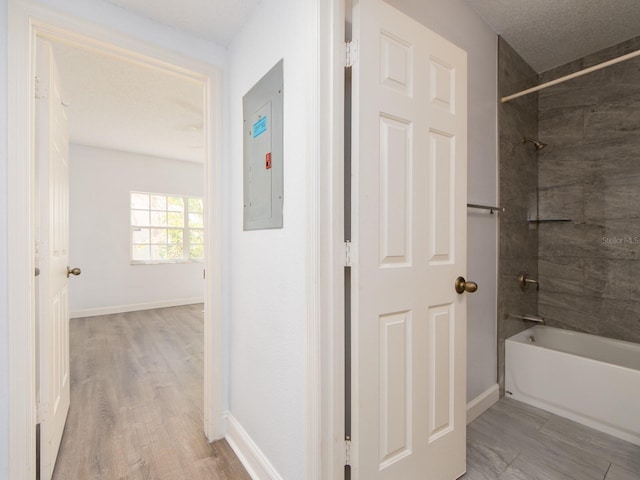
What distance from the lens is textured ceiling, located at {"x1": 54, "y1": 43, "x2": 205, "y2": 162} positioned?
2.48 meters

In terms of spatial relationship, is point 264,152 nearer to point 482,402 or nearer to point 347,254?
point 347,254

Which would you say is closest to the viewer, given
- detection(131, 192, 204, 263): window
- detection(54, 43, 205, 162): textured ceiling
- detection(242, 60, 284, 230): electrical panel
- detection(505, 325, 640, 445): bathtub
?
detection(242, 60, 284, 230): electrical panel

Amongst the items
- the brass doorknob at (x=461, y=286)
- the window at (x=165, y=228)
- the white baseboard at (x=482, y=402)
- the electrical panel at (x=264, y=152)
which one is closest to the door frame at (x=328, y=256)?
the electrical panel at (x=264, y=152)

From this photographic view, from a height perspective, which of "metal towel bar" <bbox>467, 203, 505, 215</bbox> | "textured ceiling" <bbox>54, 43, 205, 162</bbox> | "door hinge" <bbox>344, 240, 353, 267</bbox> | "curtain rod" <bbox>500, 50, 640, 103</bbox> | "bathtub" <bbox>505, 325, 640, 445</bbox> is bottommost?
"bathtub" <bbox>505, 325, 640, 445</bbox>

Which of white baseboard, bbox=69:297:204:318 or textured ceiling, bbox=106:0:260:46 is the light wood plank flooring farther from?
white baseboard, bbox=69:297:204:318

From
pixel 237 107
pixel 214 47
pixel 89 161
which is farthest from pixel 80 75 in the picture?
pixel 89 161

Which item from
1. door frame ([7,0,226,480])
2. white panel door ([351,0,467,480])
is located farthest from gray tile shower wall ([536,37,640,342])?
door frame ([7,0,226,480])

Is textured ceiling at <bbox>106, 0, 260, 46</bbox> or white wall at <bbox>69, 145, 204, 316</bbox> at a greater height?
textured ceiling at <bbox>106, 0, 260, 46</bbox>

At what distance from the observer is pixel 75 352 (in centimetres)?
321

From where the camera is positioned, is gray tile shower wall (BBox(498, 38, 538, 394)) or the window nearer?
gray tile shower wall (BBox(498, 38, 538, 394))

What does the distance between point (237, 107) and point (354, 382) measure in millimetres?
Result: 1606

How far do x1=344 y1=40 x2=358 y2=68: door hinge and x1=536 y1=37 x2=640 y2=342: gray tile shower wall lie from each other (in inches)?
98.2

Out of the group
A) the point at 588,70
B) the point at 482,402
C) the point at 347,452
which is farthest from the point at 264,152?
the point at 482,402

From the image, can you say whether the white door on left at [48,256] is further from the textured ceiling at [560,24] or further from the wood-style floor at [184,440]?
the textured ceiling at [560,24]
